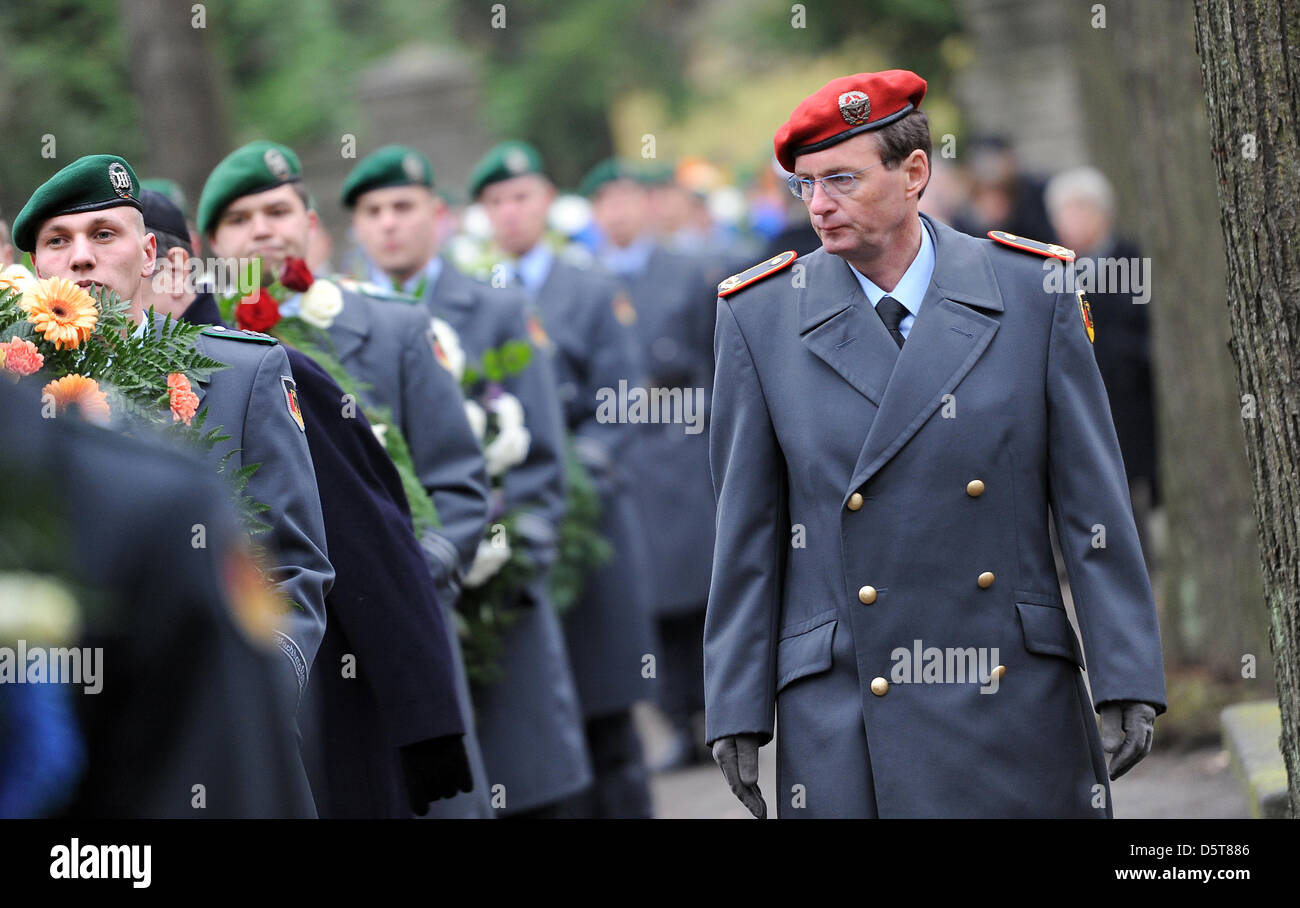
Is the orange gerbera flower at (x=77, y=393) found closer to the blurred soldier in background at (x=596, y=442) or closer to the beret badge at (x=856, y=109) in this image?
the beret badge at (x=856, y=109)

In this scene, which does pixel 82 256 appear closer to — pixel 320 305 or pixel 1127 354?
pixel 320 305

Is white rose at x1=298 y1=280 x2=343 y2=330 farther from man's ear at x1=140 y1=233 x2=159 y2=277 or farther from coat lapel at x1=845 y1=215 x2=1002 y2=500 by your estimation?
coat lapel at x1=845 y1=215 x2=1002 y2=500

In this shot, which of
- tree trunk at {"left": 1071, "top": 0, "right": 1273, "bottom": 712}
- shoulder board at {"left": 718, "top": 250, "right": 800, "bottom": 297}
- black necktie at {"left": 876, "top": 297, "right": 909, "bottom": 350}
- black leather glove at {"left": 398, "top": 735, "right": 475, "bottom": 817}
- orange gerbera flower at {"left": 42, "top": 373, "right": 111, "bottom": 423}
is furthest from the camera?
tree trunk at {"left": 1071, "top": 0, "right": 1273, "bottom": 712}

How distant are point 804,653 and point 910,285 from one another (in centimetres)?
79

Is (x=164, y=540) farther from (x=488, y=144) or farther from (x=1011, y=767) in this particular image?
(x=488, y=144)

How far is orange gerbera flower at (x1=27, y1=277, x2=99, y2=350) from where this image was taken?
3.60m

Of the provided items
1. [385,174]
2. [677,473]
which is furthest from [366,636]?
[677,473]

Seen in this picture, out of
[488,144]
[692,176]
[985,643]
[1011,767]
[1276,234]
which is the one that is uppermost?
[488,144]

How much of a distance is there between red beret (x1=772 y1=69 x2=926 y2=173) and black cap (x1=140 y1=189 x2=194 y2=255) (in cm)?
170

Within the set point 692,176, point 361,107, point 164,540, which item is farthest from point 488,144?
point 164,540

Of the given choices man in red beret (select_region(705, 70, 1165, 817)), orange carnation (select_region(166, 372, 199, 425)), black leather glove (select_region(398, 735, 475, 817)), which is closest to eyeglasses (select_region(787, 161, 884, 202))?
man in red beret (select_region(705, 70, 1165, 817))

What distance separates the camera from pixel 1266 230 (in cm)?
382
